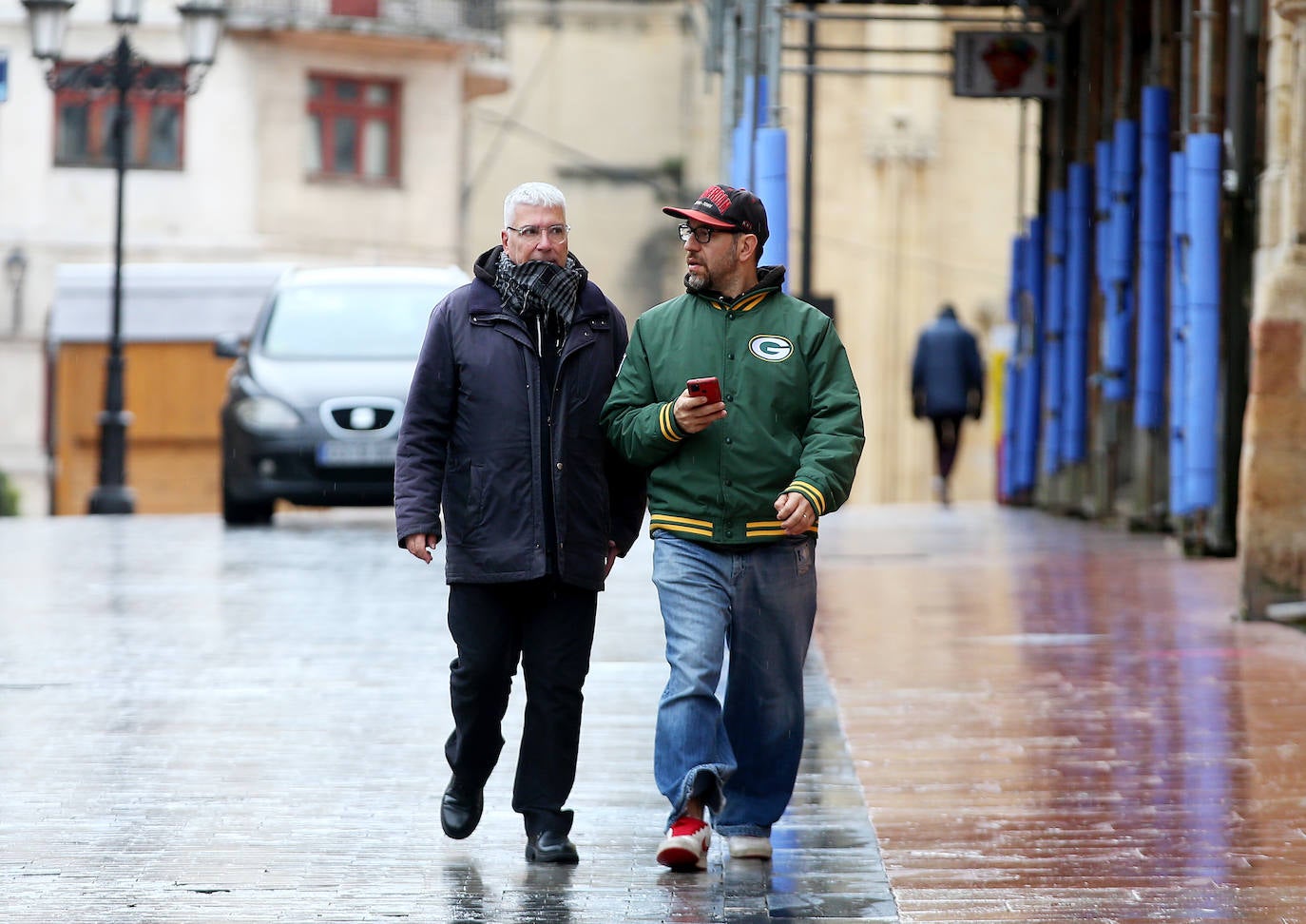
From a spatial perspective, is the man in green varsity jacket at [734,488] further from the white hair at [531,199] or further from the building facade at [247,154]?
the building facade at [247,154]

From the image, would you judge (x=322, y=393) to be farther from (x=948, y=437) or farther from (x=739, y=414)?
(x=739, y=414)

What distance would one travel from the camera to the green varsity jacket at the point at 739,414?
581cm

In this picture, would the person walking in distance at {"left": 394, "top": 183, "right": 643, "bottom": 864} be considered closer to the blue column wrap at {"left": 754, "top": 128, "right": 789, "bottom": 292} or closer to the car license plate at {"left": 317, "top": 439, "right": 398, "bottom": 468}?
the blue column wrap at {"left": 754, "top": 128, "right": 789, "bottom": 292}

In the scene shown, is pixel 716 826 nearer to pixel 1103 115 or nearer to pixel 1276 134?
pixel 1276 134

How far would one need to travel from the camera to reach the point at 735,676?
19.7ft

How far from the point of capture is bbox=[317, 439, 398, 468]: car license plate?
16.8 m

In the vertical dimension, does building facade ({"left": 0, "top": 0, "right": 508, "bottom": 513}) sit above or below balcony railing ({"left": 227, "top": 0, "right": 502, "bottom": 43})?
below

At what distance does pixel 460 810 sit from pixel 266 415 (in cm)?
1128

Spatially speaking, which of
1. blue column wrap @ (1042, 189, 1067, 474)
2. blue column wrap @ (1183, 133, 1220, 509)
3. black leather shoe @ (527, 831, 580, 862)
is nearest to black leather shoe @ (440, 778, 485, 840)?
black leather shoe @ (527, 831, 580, 862)

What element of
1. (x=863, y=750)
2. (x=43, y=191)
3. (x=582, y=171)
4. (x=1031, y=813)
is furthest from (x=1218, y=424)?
(x=582, y=171)

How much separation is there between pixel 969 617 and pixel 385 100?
33085 millimetres

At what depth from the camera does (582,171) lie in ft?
151

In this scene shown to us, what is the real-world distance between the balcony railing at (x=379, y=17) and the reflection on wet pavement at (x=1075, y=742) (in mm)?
29292

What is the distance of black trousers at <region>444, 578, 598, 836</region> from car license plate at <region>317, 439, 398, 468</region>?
35.5 feet
